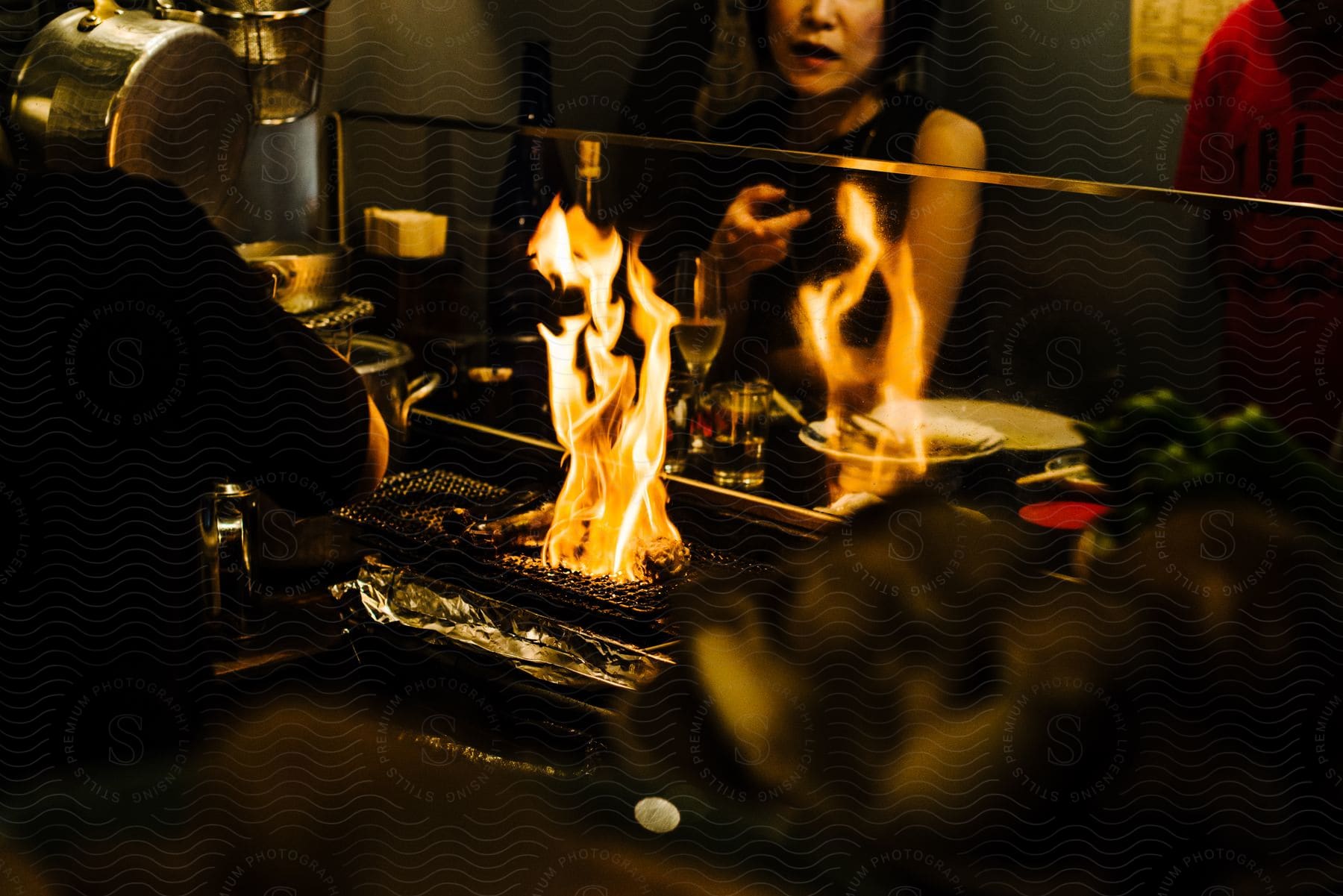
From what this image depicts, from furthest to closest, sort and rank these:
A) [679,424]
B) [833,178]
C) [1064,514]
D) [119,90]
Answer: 1. [679,424]
2. [833,178]
3. [119,90]
4. [1064,514]

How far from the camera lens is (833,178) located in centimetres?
157

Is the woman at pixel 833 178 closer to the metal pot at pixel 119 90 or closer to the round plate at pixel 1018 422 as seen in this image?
the round plate at pixel 1018 422

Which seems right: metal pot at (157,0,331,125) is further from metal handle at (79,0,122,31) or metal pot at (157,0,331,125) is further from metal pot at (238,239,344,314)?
metal pot at (238,239,344,314)

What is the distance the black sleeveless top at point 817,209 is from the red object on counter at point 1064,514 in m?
0.34

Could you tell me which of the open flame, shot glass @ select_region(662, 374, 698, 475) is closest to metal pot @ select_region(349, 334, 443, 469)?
shot glass @ select_region(662, 374, 698, 475)

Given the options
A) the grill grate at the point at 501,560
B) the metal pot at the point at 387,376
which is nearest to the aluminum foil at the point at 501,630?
the grill grate at the point at 501,560

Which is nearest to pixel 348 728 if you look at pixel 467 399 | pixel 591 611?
pixel 591 611

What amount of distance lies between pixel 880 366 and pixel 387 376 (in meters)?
0.68

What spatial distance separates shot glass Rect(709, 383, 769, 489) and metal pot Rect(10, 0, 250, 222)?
829 millimetres

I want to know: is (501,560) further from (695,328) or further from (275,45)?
(275,45)

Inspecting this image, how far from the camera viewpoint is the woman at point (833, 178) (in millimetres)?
1517

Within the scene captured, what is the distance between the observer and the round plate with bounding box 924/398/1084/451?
1.45m

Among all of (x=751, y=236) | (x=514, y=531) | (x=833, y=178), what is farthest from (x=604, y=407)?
(x=833, y=178)

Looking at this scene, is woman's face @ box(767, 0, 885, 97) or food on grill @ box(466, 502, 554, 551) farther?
woman's face @ box(767, 0, 885, 97)
